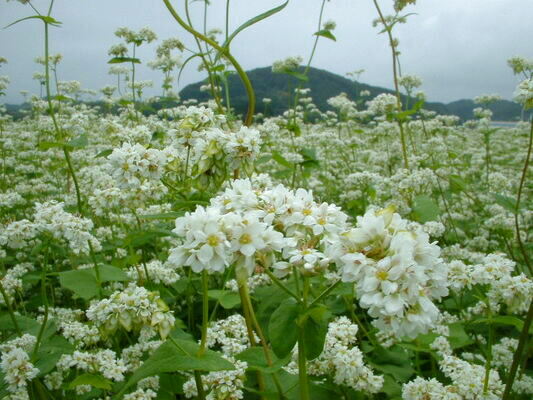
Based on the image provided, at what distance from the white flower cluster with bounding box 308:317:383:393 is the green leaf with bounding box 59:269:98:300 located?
6.03 feet

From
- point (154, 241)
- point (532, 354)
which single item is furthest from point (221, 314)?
point (532, 354)

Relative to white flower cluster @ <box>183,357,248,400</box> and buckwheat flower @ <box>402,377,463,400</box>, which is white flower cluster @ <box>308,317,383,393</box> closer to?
buckwheat flower @ <box>402,377,463,400</box>

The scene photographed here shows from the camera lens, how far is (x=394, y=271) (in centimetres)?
139

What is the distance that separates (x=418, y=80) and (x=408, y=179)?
3.01m

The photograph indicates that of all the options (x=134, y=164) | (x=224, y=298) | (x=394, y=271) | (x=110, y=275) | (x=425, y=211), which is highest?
(x=134, y=164)

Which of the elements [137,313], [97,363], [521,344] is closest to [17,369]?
[97,363]

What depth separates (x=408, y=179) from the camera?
5.37 m

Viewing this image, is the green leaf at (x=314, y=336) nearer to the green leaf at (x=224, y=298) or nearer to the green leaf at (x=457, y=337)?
the green leaf at (x=224, y=298)

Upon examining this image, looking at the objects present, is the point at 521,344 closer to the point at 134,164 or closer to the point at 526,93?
the point at 526,93

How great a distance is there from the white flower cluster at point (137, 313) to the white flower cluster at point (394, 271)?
3.41 feet

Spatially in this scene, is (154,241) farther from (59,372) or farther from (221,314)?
(59,372)

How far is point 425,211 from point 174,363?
3.55 metres

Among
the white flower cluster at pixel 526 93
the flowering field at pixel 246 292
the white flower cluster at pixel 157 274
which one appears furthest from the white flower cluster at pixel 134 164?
the white flower cluster at pixel 526 93

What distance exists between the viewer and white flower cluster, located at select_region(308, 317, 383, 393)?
2729mm
